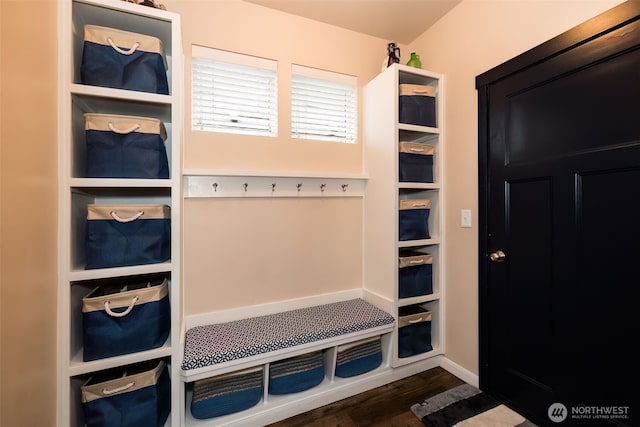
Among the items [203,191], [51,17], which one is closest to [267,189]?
[203,191]

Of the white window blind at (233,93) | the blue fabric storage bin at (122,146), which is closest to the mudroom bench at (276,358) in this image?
the blue fabric storage bin at (122,146)

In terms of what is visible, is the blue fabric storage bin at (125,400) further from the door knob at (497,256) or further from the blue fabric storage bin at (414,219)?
the door knob at (497,256)

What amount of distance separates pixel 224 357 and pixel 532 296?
5.63ft

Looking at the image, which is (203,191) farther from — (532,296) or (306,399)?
(532,296)

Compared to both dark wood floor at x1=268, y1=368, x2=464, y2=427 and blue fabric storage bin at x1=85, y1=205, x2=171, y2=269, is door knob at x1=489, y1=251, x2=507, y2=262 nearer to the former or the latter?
dark wood floor at x1=268, y1=368, x2=464, y2=427

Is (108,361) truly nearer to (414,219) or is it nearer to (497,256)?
(414,219)

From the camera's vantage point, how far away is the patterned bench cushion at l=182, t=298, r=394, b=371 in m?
1.42

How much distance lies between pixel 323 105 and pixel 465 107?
1.02 m

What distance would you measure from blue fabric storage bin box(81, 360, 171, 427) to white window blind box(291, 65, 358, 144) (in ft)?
5.49

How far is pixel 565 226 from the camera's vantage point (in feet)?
4.48

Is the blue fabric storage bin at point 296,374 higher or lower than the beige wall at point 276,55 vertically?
lower

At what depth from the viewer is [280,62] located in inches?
76.2

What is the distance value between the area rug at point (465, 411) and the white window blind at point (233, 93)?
2.04 metres

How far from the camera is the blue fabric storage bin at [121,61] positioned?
47.4 inches
